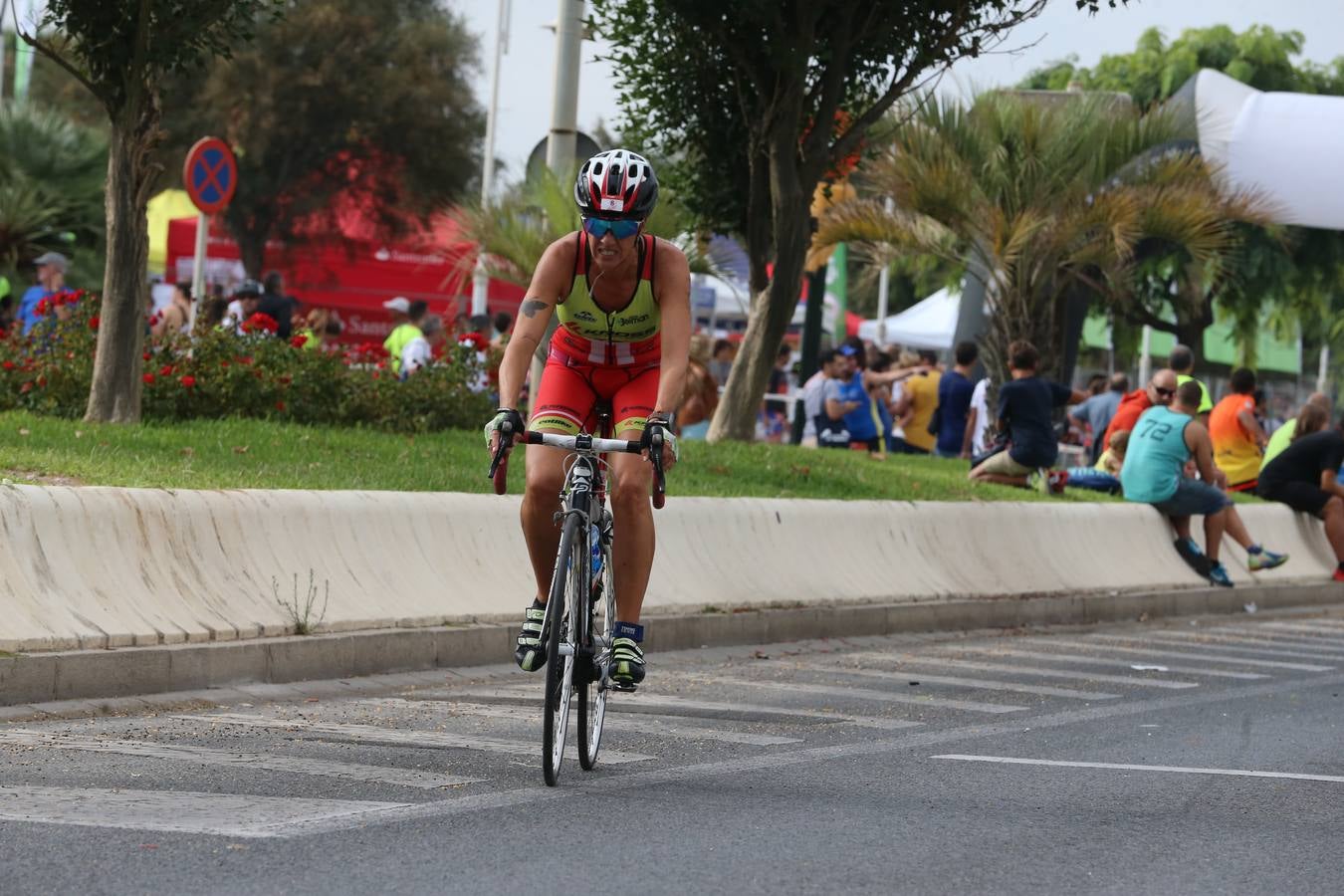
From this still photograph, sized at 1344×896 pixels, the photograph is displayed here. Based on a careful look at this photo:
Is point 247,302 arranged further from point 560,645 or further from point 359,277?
point 359,277

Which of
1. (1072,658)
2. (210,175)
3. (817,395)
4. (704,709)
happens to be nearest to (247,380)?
(210,175)

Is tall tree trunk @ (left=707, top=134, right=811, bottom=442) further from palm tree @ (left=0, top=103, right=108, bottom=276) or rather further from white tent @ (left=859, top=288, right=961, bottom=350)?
white tent @ (left=859, top=288, right=961, bottom=350)

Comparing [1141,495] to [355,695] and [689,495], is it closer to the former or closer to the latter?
[689,495]

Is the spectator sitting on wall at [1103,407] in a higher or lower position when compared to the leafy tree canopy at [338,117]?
lower

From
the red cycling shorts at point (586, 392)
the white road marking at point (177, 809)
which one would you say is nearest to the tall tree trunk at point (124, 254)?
the red cycling shorts at point (586, 392)

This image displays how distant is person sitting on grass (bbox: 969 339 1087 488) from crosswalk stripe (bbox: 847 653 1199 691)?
627 cm

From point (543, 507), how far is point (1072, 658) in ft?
20.6

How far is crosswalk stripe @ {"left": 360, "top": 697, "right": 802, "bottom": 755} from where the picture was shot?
836 cm

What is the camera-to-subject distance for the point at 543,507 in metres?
7.36

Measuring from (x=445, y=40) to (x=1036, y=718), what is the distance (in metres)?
38.8

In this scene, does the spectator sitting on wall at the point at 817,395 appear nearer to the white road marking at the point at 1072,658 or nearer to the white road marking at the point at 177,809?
the white road marking at the point at 1072,658

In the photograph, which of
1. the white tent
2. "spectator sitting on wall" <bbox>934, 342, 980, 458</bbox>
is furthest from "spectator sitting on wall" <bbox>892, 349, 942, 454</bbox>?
the white tent

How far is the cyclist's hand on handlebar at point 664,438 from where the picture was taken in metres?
6.87

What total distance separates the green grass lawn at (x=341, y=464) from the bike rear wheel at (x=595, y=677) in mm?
3586
